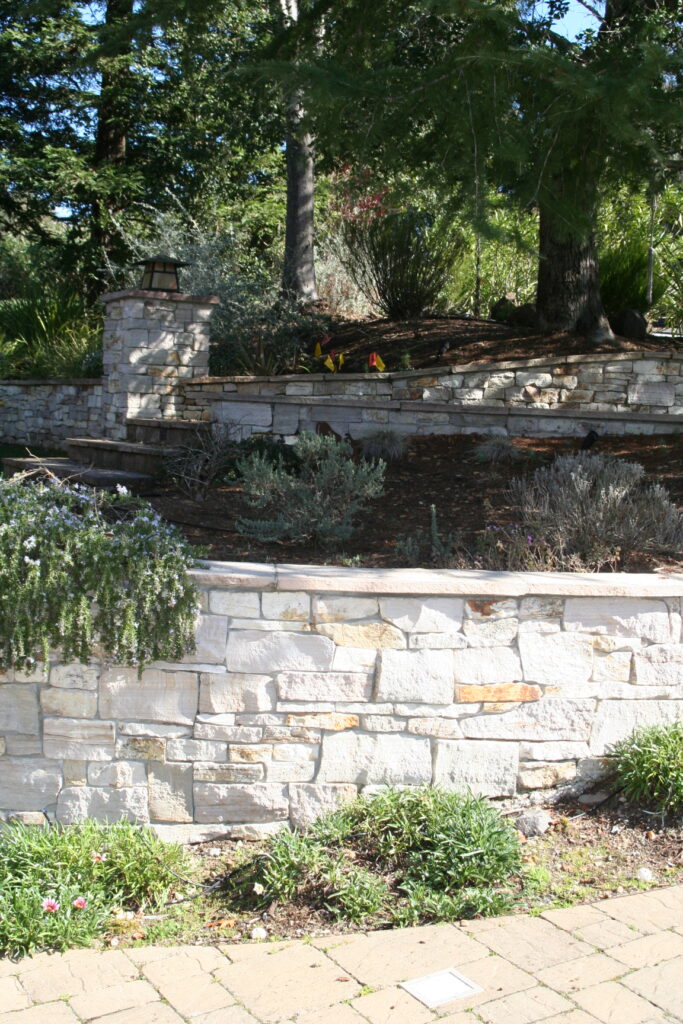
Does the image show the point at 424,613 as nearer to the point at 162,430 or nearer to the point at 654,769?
the point at 654,769

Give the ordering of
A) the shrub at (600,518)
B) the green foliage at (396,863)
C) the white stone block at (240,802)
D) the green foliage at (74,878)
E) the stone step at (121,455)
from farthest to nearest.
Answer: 1. the stone step at (121,455)
2. the shrub at (600,518)
3. the white stone block at (240,802)
4. the green foliage at (396,863)
5. the green foliage at (74,878)

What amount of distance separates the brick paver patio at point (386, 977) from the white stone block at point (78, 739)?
76 centimetres

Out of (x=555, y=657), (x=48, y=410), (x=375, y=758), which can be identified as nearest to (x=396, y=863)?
(x=375, y=758)

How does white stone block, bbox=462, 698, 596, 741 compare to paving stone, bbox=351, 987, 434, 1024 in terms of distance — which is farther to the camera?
white stone block, bbox=462, 698, 596, 741

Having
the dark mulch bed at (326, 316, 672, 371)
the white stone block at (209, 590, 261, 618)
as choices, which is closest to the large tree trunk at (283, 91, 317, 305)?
the dark mulch bed at (326, 316, 672, 371)

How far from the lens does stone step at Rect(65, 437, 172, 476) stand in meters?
6.48

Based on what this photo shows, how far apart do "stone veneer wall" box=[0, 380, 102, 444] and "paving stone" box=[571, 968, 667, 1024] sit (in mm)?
6724

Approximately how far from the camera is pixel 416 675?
3.45 m

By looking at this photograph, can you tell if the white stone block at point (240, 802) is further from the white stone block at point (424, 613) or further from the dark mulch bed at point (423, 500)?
the dark mulch bed at point (423, 500)

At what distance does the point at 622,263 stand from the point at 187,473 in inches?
221

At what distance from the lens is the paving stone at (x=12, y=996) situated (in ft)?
8.40

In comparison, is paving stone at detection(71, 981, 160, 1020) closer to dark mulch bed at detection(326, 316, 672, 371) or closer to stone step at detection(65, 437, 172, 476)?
stone step at detection(65, 437, 172, 476)

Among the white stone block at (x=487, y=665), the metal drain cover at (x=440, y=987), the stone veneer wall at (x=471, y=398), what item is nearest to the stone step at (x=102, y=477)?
the stone veneer wall at (x=471, y=398)

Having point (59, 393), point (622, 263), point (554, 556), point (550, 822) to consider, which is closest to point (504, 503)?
point (554, 556)
